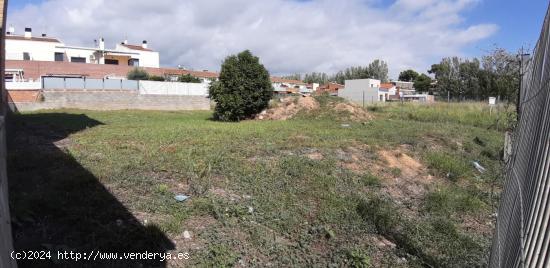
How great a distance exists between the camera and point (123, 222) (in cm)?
467

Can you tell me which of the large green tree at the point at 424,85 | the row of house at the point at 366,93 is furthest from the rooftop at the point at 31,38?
the large green tree at the point at 424,85

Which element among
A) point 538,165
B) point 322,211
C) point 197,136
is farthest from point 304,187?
point 538,165

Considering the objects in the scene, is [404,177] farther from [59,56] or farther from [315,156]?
[59,56]

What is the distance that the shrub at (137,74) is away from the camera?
41.2m

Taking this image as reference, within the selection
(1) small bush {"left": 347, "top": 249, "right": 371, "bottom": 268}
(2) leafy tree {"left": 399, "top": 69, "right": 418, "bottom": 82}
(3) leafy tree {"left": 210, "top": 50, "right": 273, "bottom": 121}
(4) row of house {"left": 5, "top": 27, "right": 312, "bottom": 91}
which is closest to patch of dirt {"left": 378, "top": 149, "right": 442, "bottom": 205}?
(1) small bush {"left": 347, "top": 249, "right": 371, "bottom": 268}

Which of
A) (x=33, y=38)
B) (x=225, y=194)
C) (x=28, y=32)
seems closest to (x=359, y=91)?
(x=33, y=38)

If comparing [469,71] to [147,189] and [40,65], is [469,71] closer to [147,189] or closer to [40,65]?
[40,65]

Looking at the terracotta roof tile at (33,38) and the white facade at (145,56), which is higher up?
the terracotta roof tile at (33,38)

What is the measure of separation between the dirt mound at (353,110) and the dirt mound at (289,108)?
0.98 m

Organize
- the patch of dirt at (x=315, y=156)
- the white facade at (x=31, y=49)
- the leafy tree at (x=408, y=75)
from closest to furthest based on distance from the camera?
the patch of dirt at (x=315, y=156) → the white facade at (x=31, y=49) → the leafy tree at (x=408, y=75)

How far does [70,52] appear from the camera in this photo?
151ft

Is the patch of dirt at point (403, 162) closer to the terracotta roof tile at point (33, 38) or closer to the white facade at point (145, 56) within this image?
the terracotta roof tile at point (33, 38)

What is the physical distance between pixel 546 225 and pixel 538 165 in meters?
0.40

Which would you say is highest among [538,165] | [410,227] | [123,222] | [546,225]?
[538,165]
